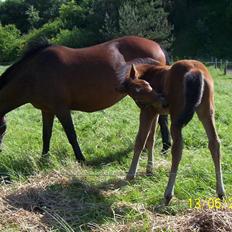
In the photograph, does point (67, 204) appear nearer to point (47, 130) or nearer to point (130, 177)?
point (130, 177)

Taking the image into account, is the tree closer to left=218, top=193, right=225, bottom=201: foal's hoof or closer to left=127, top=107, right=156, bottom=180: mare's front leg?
left=127, top=107, right=156, bottom=180: mare's front leg

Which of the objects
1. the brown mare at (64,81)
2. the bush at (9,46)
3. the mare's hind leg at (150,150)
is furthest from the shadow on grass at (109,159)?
the bush at (9,46)

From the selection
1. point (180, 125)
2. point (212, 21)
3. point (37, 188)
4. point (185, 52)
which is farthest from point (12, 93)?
point (212, 21)

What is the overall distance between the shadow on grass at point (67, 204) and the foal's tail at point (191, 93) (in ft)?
4.14

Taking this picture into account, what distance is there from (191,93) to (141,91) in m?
0.66

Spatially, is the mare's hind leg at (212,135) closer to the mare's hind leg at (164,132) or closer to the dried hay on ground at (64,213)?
the dried hay on ground at (64,213)

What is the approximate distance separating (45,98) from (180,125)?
9.05 feet

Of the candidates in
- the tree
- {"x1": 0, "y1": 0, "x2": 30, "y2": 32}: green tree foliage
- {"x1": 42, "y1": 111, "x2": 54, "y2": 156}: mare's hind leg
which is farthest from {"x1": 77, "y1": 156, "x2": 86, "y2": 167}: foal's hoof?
{"x1": 0, "y1": 0, "x2": 30, "y2": 32}: green tree foliage

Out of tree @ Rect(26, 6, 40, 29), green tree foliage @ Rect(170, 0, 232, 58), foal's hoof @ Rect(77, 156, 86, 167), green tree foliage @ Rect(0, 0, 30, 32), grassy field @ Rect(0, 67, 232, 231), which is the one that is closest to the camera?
grassy field @ Rect(0, 67, 232, 231)

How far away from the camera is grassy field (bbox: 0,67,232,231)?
15.1 feet

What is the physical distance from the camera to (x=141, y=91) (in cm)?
511

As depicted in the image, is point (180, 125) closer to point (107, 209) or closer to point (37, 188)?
point (107, 209)

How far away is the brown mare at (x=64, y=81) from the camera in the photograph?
22.7ft

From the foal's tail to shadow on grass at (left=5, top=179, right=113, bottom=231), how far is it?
126cm
